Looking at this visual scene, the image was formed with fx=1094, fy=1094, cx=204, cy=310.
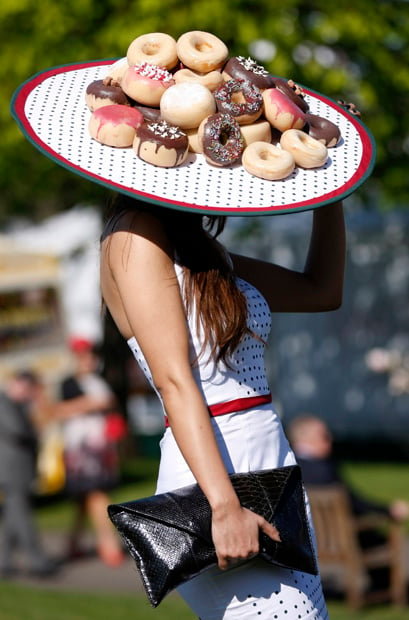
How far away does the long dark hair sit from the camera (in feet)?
7.81

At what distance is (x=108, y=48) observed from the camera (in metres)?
10.3

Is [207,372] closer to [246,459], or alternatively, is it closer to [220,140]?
[246,459]

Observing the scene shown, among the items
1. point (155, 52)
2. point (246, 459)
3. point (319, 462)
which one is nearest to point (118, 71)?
point (155, 52)

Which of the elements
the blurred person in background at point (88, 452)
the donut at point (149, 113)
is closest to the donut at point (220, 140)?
the donut at point (149, 113)

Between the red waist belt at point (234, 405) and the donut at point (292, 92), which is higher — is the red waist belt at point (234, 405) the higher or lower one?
the lower one

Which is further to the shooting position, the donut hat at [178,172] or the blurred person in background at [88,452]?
the blurred person in background at [88,452]

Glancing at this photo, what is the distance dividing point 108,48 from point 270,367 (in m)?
6.77

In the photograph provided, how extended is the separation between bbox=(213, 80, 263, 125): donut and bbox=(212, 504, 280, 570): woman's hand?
0.88 metres

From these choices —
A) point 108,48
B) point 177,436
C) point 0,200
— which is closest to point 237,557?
point 177,436

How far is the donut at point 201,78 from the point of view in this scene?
251 cm

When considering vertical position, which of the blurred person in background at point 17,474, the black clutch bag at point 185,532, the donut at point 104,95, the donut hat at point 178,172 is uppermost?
the donut at point 104,95

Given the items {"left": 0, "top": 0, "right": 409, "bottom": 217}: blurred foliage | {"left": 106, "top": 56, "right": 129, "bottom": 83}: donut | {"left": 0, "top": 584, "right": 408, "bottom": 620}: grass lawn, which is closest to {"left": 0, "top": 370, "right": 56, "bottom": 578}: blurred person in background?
{"left": 0, "top": 584, "right": 408, "bottom": 620}: grass lawn

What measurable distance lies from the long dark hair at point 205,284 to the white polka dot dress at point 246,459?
0.03 metres

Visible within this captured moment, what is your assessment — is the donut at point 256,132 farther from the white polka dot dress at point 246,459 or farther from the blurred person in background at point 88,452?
the blurred person in background at point 88,452
